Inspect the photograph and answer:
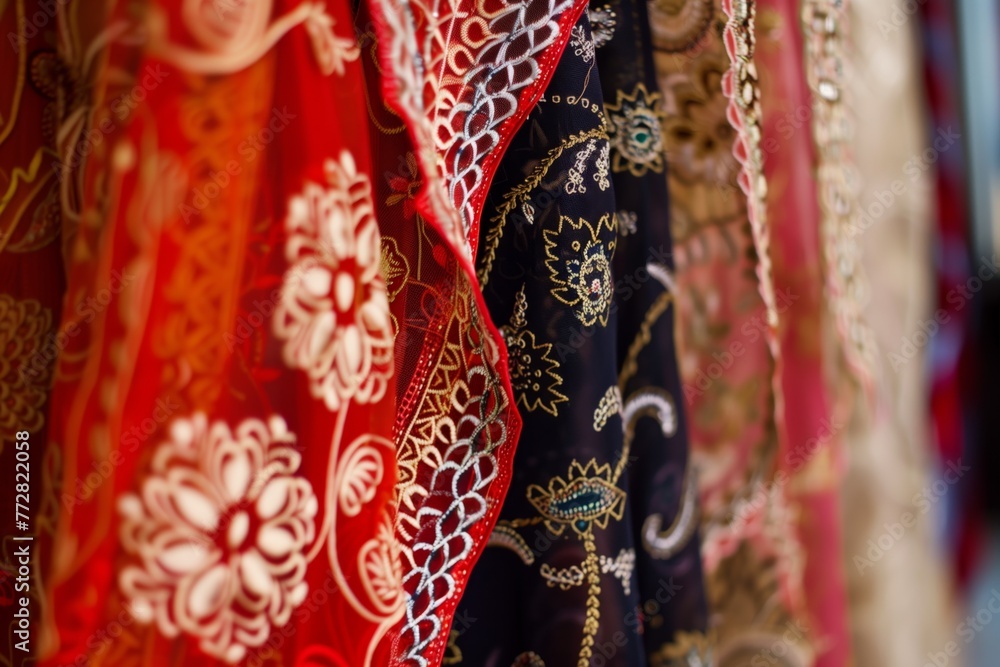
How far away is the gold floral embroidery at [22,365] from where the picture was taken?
12.8 inches

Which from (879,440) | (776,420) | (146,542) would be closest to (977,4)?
(879,440)

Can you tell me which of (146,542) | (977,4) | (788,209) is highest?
(977,4)

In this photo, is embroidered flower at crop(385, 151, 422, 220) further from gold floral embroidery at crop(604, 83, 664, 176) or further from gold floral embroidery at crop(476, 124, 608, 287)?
gold floral embroidery at crop(604, 83, 664, 176)

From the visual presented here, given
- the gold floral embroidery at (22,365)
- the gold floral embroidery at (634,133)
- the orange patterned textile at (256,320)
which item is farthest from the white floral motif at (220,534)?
the gold floral embroidery at (634,133)

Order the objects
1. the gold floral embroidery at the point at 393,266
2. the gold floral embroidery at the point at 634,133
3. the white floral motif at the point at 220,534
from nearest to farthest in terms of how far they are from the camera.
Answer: the white floral motif at the point at 220,534 < the gold floral embroidery at the point at 393,266 < the gold floral embroidery at the point at 634,133

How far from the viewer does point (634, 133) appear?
0.47 metres

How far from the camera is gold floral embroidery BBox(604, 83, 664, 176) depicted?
47cm

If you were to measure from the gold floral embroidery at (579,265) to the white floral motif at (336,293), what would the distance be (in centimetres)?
11

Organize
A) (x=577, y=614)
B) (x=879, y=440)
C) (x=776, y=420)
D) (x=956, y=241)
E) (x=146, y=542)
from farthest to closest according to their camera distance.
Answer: (x=956, y=241) < (x=879, y=440) < (x=776, y=420) < (x=577, y=614) < (x=146, y=542)

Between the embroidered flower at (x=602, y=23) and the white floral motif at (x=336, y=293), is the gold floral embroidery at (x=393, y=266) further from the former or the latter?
the embroidered flower at (x=602, y=23)

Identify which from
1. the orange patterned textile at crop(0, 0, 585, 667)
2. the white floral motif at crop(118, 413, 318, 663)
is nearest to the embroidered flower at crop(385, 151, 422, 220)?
the orange patterned textile at crop(0, 0, 585, 667)

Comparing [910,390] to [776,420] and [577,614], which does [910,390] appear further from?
[577,614]

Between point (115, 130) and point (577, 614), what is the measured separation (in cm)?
33

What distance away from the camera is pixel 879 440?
65 centimetres
